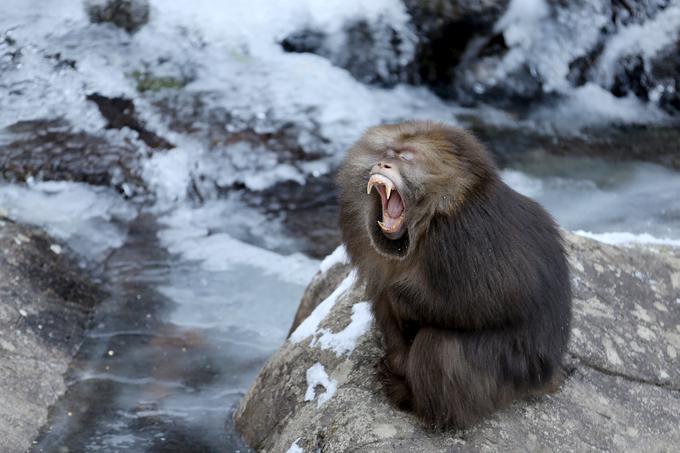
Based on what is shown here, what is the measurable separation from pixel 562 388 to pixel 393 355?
2.39 ft

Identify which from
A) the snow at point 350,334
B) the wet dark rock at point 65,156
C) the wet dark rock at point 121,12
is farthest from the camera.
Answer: the wet dark rock at point 121,12

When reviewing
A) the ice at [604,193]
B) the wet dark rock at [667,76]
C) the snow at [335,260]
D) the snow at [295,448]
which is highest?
the snow at [295,448]

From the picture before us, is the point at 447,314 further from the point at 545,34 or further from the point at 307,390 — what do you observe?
the point at 545,34

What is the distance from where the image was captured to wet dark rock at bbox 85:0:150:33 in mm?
9539

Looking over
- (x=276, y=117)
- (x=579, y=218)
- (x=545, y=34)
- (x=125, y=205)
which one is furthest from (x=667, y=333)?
(x=545, y=34)

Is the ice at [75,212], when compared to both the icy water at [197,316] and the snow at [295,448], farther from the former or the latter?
the snow at [295,448]

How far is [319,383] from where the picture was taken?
430cm

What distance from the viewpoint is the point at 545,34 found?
10430 millimetres

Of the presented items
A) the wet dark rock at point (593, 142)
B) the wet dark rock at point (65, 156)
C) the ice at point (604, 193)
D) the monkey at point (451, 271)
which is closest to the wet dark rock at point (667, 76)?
the wet dark rock at point (593, 142)

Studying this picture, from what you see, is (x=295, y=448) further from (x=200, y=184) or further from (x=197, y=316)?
(x=200, y=184)

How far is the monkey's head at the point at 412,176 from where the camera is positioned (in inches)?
140

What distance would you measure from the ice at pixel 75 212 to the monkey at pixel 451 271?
3.34 metres

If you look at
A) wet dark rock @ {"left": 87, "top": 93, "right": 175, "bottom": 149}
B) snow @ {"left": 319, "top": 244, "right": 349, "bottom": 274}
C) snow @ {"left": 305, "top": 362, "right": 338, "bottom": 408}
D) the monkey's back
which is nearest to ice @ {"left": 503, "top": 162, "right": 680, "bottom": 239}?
wet dark rock @ {"left": 87, "top": 93, "right": 175, "bottom": 149}

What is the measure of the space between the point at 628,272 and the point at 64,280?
3221 mm
